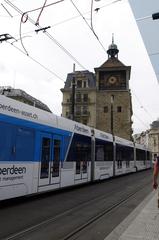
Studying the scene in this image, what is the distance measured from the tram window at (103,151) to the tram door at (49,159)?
5577 mm

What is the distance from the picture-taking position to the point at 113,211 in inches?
393

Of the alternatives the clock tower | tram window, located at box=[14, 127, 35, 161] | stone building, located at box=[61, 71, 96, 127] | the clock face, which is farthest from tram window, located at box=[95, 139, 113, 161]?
the clock face

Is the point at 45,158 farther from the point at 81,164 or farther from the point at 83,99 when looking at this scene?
the point at 83,99

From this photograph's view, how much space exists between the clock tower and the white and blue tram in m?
58.0

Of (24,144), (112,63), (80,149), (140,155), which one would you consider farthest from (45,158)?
(112,63)

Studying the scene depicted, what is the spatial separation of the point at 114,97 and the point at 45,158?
224ft

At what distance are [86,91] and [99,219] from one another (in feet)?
243

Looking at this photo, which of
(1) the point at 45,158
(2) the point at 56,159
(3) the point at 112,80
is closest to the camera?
(1) the point at 45,158

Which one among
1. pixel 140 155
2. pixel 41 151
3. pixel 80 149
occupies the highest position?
pixel 140 155

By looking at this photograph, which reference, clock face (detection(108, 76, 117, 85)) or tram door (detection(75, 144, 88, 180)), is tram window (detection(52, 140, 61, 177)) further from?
clock face (detection(108, 76, 117, 85))

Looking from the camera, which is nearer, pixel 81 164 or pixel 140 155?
pixel 81 164

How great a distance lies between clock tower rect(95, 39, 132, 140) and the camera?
7719 cm

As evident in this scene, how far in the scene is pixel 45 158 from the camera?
39.9 feet

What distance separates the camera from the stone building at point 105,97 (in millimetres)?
77562
